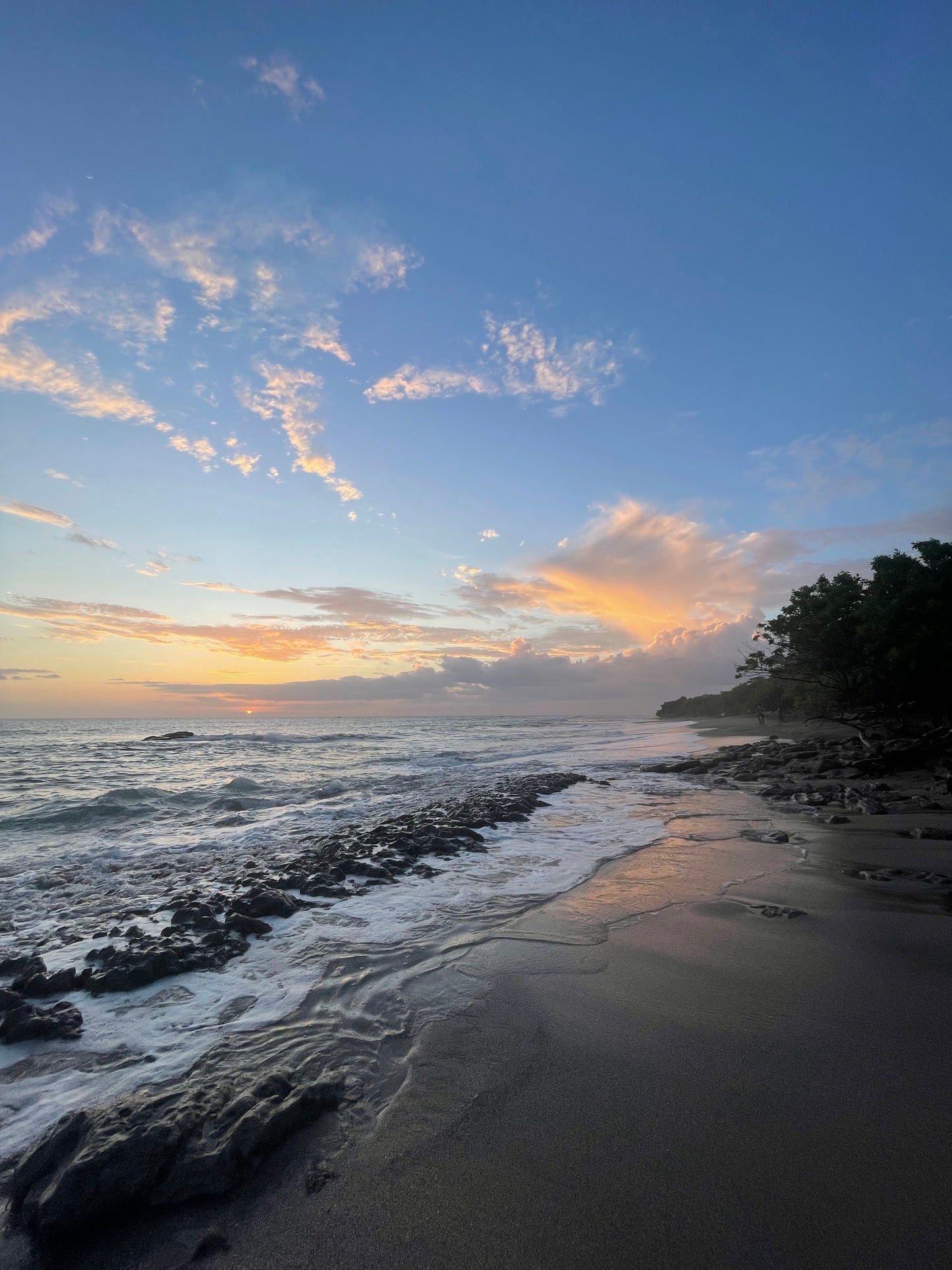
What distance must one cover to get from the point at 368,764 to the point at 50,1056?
25543mm

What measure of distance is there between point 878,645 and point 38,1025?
24.2m

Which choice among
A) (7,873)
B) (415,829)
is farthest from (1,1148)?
(415,829)

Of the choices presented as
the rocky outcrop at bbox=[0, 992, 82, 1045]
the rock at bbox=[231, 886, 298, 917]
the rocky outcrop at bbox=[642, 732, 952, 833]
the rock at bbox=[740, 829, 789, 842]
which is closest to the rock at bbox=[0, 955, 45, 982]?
the rocky outcrop at bbox=[0, 992, 82, 1045]

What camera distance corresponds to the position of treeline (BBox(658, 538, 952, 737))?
19.8 metres

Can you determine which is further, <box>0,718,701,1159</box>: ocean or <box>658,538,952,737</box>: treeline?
<box>658,538,952,737</box>: treeline

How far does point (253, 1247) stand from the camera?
2.31 meters

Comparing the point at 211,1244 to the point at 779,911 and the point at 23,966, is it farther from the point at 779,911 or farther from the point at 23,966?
the point at 779,911

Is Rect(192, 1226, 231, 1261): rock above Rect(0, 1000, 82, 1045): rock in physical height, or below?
above

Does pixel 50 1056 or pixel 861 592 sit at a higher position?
pixel 861 592

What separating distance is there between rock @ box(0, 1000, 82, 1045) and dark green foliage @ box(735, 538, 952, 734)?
22952 millimetres

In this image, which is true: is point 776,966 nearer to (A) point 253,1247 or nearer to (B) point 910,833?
(A) point 253,1247

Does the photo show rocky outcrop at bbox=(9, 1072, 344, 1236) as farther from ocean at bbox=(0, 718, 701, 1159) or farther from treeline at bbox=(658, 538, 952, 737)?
treeline at bbox=(658, 538, 952, 737)

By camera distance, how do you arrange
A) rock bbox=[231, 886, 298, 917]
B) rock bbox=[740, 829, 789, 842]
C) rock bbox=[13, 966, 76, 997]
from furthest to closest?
1. rock bbox=[740, 829, 789, 842]
2. rock bbox=[231, 886, 298, 917]
3. rock bbox=[13, 966, 76, 997]

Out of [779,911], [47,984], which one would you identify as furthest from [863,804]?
[47,984]
